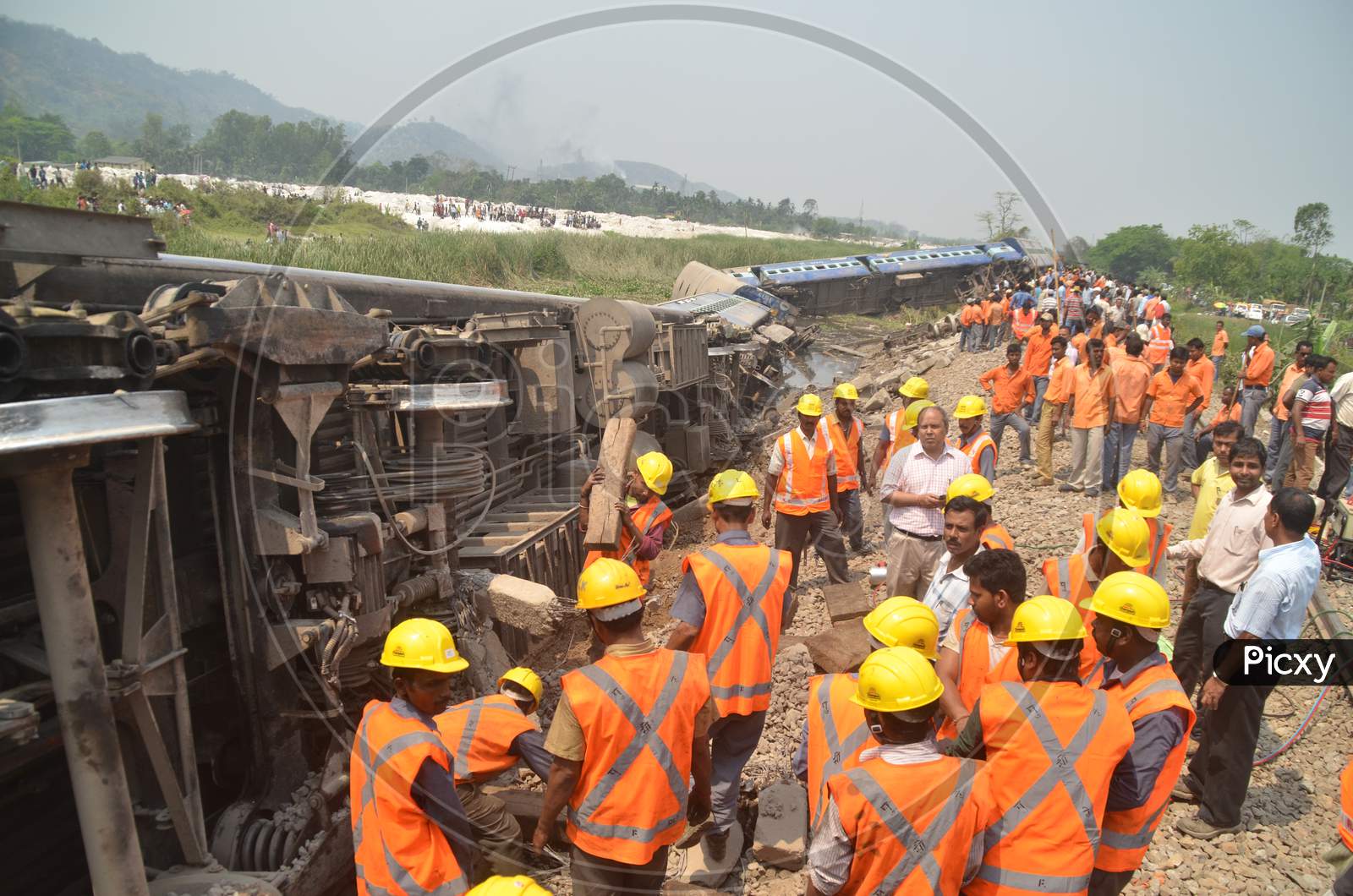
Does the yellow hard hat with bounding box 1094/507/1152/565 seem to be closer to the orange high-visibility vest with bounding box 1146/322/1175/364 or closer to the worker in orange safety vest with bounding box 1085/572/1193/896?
the worker in orange safety vest with bounding box 1085/572/1193/896

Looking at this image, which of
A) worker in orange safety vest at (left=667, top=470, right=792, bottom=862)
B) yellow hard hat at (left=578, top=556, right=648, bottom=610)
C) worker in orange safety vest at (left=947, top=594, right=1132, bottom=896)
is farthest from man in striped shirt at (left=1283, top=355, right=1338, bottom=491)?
yellow hard hat at (left=578, top=556, right=648, bottom=610)

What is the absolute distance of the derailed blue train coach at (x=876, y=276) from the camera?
26062 mm

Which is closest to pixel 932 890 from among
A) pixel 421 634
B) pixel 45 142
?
pixel 421 634

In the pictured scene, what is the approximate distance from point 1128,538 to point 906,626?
1.39 meters

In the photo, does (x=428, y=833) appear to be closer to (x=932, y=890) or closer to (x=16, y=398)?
(x=932, y=890)

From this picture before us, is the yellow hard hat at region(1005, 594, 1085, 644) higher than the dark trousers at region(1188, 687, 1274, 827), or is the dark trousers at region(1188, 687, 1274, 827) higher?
the yellow hard hat at region(1005, 594, 1085, 644)

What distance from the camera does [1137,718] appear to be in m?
2.75

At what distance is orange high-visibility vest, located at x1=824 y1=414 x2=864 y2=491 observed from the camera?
684 cm

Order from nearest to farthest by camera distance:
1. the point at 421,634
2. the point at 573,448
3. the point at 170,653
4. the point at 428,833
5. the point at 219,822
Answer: the point at 428,833, the point at 421,634, the point at 170,653, the point at 219,822, the point at 573,448

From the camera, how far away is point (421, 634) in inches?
113

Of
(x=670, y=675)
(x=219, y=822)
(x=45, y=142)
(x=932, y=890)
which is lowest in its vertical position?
(x=219, y=822)

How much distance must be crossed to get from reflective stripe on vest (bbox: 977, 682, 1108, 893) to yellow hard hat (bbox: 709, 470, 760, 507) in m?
1.76

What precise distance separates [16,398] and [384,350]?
2.50 m

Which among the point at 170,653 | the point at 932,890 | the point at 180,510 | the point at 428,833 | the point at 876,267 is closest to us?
the point at 932,890
